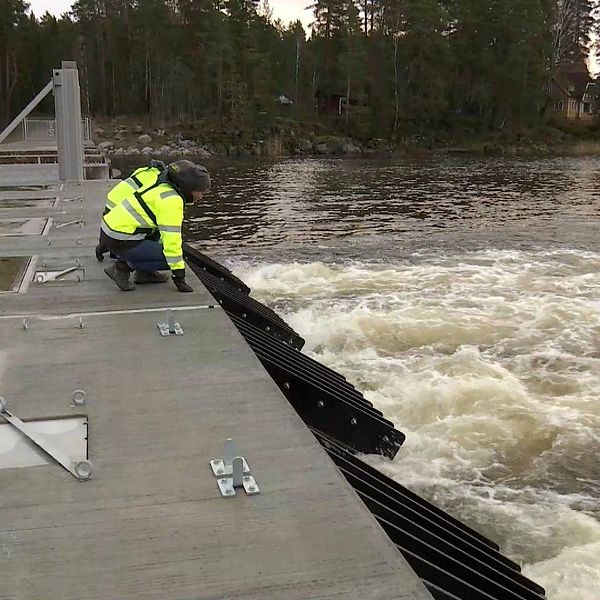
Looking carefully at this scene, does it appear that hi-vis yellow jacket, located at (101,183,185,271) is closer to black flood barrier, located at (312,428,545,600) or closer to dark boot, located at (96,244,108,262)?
dark boot, located at (96,244,108,262)

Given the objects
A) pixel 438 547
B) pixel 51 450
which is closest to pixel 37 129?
pixel 51 450

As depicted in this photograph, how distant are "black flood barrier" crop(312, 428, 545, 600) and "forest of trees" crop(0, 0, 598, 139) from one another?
58.5 meters

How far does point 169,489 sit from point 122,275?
4242 millimetres

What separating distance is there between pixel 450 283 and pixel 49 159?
15.3m

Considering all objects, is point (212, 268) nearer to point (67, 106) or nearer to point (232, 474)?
point (67, 106)

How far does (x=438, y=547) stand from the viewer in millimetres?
Answer: 4645

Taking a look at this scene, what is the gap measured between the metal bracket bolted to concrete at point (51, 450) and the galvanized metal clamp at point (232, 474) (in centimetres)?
69

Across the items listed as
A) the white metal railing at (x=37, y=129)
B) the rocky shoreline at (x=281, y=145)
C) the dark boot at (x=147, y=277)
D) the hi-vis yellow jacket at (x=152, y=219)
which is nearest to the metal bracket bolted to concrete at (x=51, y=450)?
the hi-vis yellow jacket at (x=152, y=219)

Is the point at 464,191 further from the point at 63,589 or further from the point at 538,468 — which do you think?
the point at 63,589

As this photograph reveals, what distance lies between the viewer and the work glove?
25.5 feet

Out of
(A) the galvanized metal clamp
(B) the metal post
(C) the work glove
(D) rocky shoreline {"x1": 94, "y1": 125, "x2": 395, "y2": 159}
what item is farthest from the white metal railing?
(A) the galvanized metal clamp

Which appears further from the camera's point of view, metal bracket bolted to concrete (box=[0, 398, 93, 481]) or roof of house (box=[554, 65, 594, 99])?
roof of house (box=[554, 65, 594, 99])

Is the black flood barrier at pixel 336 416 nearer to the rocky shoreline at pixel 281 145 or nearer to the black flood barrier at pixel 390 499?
the black flood barrier at pixel 390 499

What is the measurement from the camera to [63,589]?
10.8ft
